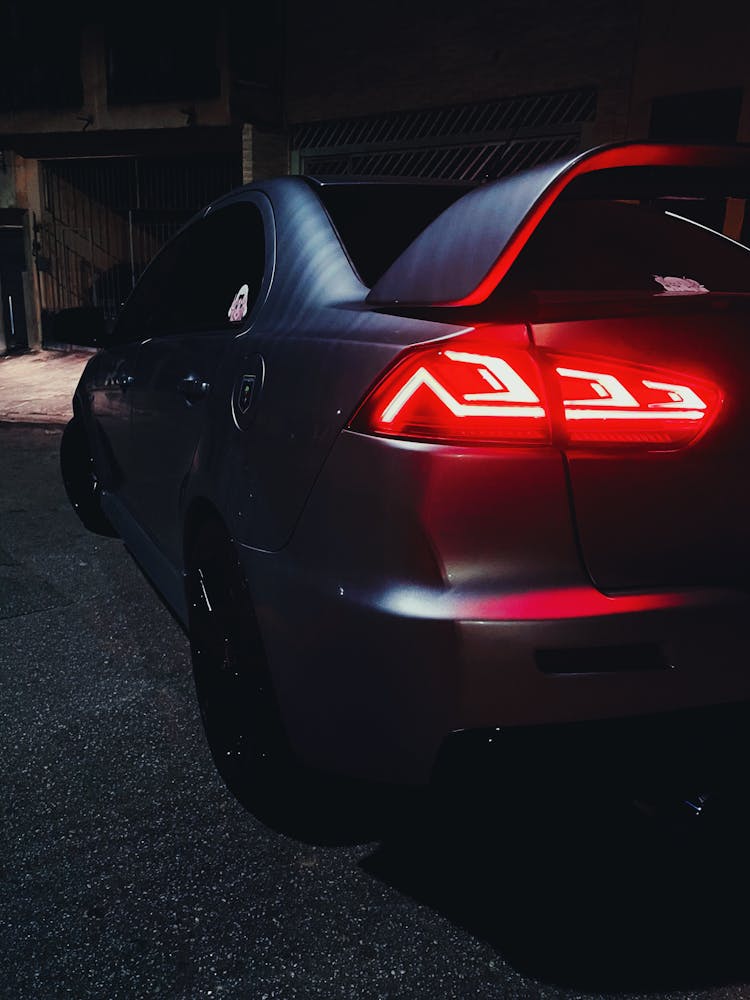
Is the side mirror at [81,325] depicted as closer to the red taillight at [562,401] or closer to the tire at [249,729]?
the tire at [249,729]

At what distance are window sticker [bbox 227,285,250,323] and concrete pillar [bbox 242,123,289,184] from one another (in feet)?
38.9

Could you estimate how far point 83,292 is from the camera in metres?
16.9

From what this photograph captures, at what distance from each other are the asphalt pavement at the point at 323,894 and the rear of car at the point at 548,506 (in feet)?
0.93

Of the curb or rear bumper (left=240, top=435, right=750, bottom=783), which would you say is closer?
rear bumper (left=240, top=435, right=750, bottom=783)

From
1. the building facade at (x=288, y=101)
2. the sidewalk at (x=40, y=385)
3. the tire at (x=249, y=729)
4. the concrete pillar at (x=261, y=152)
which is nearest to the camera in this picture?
the tire at (x=249, y=729)

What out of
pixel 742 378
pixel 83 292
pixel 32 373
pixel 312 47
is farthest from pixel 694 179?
pixel 83 292

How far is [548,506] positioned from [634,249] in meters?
1.30

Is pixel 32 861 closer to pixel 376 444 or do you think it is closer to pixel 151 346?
pixel 376 444

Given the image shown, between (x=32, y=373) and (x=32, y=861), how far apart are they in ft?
44.4

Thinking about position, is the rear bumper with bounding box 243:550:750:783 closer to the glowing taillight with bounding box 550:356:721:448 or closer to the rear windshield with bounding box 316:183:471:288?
the glowing taillight with bounding box 550:356:721:448

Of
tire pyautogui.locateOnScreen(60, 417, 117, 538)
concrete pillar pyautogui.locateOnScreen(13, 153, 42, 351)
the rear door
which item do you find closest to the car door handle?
the rear door

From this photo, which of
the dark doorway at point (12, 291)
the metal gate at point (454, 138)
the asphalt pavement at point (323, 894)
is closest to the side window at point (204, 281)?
the asphalt pavement at point (323, 894)

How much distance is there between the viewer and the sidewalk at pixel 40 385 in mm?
10789

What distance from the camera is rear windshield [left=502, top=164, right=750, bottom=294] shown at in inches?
85.7
